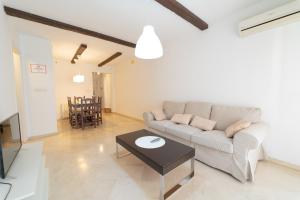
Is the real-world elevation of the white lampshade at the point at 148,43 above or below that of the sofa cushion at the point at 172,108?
above

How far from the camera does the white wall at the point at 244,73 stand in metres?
2.11

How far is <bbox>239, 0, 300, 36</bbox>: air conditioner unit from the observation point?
1853 mm

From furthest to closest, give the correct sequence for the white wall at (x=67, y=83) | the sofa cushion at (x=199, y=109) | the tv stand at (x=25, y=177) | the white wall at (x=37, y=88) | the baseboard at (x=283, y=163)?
the white wall at (x=67, y=83) < the white wall at (x=37, y=88) < the sofa cushion at (x=199, y=109) < the baseboard at (x=283, y=163) < the tv stand at (x=25, y=177)

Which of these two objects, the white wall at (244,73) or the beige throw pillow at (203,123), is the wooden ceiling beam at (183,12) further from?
the beige throw pillow at (203,123)

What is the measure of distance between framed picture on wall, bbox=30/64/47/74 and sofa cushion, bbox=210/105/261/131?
418 cm

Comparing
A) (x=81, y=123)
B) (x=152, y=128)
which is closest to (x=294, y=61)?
(x=152, y=128)

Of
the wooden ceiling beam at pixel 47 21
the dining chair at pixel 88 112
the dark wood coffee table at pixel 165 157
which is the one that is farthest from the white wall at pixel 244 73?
the dining chair at pixel 88 112

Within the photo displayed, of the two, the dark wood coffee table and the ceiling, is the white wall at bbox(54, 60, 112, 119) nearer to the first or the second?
the ceiling

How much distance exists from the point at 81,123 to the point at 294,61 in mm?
5016

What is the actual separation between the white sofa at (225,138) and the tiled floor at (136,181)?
0.16m

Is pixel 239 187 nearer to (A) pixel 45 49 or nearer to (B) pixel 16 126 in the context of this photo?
(B) pixel 16 126

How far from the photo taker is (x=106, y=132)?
3975 millimetres

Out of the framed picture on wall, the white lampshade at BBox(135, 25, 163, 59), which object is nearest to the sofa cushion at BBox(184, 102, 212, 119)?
the white lampshade at BBox(135, 25, 163, 59)

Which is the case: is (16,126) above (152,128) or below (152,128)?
above
